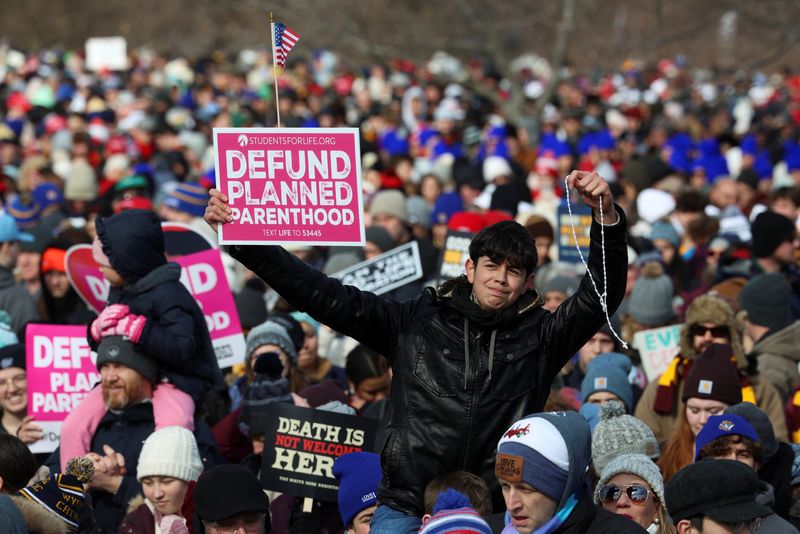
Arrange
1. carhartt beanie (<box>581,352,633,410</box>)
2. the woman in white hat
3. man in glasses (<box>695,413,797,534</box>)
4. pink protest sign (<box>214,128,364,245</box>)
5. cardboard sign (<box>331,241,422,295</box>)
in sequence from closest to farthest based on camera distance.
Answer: pink protest sign (<box>214,128,364,245</box>) → man in glasses (<box>695,413,797,534</box>) → the woman in white hat → carhartt beanie (<box>581,352,633,410</box>) → cardboard sign (<box>331,241,422,295</box>)

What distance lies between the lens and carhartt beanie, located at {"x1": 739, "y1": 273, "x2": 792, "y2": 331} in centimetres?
902

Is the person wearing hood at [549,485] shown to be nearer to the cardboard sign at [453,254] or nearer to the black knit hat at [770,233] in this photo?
the cardboard sign at [453,254]

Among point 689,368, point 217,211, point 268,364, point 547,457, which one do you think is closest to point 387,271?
point 268,364

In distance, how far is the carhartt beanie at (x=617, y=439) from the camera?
650cm

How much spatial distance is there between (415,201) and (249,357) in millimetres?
6245

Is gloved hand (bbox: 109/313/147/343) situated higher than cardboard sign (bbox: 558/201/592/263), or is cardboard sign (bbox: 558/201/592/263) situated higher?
cardboard sign (bbox: 558/201/592/263)

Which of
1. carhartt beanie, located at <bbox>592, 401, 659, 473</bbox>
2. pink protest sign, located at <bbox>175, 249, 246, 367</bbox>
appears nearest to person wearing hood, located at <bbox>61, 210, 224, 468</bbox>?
pink protest sign, located at <bbox>175, 249, 246, 367</bbox>

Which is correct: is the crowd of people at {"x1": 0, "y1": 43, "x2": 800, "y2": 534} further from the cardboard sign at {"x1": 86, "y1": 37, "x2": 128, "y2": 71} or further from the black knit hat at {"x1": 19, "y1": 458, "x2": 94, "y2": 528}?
the cardboard sign at {"x1": 86, "y1": 37, "x2": 128, "y2": 71}

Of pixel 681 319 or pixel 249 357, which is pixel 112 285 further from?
pixel 681 319

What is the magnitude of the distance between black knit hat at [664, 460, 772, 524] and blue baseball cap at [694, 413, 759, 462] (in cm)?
96

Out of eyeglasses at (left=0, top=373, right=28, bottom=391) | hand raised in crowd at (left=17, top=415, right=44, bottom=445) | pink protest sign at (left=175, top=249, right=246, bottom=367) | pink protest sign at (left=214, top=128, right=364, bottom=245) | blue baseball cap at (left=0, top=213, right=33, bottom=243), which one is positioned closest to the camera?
pink protest sign at (left=214, top=128, right=364, bottom=245)

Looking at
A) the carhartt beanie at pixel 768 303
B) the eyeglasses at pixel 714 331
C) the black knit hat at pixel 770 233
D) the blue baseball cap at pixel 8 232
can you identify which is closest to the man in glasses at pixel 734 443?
the eyeglasses at pixel 714 331

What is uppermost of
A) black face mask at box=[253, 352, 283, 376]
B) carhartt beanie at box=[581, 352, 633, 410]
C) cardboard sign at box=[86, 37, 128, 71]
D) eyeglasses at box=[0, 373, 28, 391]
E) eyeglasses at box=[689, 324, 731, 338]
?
cardboard sign at box=[86, 37, 128, 71]

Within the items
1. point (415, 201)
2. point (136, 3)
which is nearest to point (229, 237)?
point (415, 201)
